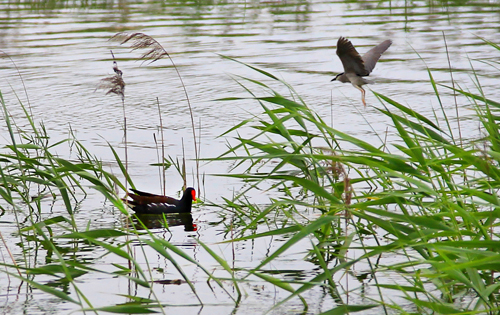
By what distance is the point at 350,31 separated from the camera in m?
15.9

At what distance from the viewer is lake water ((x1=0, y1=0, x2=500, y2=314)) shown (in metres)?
5.04

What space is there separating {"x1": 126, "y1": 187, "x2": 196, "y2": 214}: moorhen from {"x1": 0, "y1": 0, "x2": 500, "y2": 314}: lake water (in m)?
0.15

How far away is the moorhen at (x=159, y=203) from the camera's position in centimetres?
624

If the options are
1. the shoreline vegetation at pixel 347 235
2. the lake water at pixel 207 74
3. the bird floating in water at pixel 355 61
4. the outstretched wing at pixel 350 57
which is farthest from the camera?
the bird floating in water at pixel 355 61

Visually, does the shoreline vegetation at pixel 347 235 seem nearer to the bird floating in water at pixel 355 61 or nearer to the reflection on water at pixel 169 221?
the reflection on water at pixel 169 221

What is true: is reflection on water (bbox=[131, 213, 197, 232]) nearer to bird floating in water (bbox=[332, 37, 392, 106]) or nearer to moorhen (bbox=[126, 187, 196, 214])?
moorhen (bbox=[126, 187, 196, 214])

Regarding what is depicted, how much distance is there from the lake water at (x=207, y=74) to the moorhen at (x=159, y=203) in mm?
149

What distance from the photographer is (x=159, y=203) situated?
631 cm

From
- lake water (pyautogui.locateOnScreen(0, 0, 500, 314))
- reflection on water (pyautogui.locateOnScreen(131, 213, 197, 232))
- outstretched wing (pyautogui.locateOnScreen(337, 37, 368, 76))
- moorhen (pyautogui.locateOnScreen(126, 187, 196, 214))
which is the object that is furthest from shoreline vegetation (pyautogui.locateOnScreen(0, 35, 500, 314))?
outstretched wing (pyautogui.locateOnScreen(337, 37, 368, 76))

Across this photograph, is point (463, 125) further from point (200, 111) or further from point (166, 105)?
point (166, 105)

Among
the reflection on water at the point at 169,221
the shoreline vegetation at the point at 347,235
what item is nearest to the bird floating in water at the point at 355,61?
the shoreline vegetation at the point at 347,235

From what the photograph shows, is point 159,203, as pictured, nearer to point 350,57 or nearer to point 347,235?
point 350,57

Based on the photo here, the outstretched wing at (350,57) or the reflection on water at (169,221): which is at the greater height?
the outstretched wing at (350,57)

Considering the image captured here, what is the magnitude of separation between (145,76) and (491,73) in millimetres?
5670
